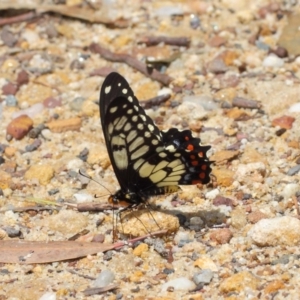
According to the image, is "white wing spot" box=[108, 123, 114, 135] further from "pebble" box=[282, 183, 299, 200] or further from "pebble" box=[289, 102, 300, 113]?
"pebble" box=[289, 102, 300, 113]

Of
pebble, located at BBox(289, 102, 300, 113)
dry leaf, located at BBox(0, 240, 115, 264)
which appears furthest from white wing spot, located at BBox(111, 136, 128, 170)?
pebble, located at BBox(289, 102, 300, 113)

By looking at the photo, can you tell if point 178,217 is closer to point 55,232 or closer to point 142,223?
point 142,223

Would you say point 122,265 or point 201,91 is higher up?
point 201,91

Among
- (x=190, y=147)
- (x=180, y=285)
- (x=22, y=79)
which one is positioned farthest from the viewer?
(x=22, y=79)

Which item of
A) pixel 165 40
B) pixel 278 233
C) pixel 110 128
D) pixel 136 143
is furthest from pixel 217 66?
pixel 278 233

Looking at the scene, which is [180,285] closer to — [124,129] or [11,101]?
[124,129]

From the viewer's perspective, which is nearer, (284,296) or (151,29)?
(284,296)

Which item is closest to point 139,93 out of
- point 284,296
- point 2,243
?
point 2,243

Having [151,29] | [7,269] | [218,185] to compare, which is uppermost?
[151,29]
